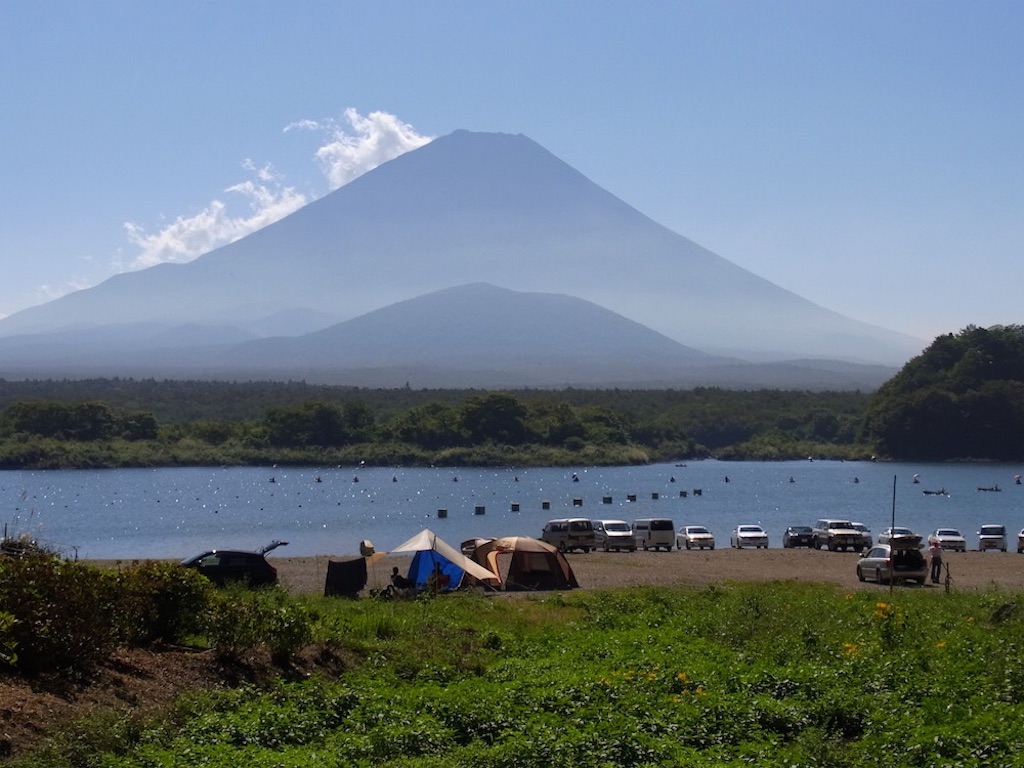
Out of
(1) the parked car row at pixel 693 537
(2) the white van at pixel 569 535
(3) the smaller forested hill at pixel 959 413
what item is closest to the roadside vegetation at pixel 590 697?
(2) the white van at pixel 569 535

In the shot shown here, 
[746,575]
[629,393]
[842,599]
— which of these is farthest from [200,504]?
[629,393]

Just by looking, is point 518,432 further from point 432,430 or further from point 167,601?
point 167,601

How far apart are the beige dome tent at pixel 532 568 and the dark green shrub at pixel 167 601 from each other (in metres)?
13.7

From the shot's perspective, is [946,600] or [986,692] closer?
[986,692]

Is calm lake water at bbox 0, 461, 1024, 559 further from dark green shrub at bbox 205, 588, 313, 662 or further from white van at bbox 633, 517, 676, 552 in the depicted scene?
dark green shrub at bbox 205, 588, 313, 662

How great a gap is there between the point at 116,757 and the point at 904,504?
65.7m

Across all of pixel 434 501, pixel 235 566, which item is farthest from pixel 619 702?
pixel 434 501

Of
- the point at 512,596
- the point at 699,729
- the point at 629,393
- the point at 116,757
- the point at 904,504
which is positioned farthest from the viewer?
the point at 629,393

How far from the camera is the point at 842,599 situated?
22.6 metres

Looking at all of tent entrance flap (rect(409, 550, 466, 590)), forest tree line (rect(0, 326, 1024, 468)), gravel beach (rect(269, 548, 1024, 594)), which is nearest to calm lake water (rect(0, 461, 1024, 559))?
forest tree line (rect(0, 326, 1024, 468))

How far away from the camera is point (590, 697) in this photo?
12.9 meters

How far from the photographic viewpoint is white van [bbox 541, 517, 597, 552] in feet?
135

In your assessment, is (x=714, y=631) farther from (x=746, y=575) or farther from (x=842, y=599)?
(x=746, y=575)

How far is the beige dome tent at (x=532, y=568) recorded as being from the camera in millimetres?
28312
